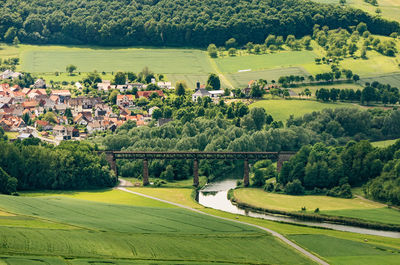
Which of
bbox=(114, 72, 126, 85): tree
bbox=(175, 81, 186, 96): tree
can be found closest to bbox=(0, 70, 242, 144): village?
bbox=(114, 72, 126, 85): tree

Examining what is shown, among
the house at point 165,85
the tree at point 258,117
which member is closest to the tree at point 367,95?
the tree at point 258,117

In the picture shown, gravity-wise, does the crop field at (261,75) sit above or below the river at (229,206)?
above

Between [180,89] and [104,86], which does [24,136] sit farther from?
[180,89]

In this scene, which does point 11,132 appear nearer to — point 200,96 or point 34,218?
point 200,96

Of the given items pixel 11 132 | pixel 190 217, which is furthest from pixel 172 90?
pixel 190 217

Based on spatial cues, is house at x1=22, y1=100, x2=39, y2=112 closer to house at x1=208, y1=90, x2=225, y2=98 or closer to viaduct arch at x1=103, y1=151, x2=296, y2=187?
house at x1=208, y1=90, x2=225, y2=98

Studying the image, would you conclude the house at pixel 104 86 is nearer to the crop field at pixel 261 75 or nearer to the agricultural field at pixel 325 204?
the crop field at pixel 261 75
